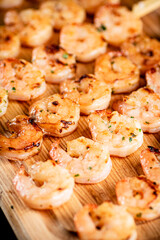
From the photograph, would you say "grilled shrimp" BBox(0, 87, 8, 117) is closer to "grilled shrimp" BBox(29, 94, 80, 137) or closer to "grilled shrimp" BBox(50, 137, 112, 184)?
"grilled shrimp" BBox(29, 94, 80, 137)

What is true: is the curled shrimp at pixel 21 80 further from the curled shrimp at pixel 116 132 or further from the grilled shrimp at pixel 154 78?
the grilled shrimp at pixel 154 78

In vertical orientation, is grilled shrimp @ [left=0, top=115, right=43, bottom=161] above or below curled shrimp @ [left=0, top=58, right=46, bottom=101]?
below

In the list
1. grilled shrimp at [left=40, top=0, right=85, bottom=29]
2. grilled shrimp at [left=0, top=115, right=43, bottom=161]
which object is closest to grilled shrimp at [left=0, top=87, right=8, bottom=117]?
grilled shrimp at [left=0, top=115, right=43, bottom=161]

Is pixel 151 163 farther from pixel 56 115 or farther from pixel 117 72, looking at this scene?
pixel 117 72

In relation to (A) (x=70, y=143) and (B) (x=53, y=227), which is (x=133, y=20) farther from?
(B) (x=53, y=227)

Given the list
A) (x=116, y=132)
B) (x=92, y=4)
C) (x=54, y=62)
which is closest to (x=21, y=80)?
(x=54, y=62)
